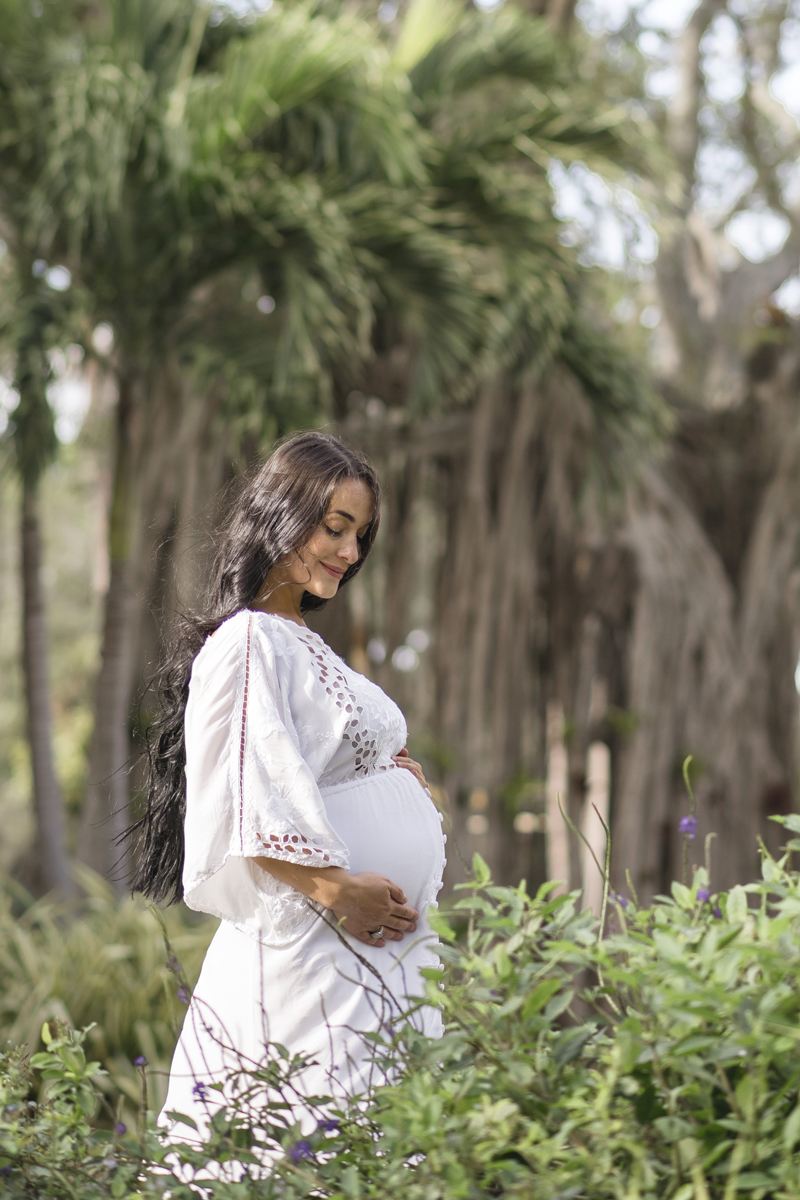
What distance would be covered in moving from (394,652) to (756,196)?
24.4 feet

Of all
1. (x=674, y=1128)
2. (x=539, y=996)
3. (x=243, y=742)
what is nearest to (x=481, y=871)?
(x=539, y=996)

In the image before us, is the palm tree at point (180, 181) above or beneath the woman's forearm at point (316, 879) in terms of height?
above

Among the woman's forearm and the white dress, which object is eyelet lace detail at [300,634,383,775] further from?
the woman's forearm

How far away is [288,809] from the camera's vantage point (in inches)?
55.9

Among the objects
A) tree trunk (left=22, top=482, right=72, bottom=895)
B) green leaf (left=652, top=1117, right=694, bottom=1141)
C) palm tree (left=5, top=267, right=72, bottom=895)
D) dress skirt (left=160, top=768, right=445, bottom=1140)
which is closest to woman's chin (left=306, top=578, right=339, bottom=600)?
dress skirt (left=160, top=768, right=445, bottom=1140)

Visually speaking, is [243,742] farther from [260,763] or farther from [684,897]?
[684,897]

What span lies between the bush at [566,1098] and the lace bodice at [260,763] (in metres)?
0.33

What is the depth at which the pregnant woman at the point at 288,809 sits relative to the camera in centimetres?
142

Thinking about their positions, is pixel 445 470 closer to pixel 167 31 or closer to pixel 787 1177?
pixel 167 31

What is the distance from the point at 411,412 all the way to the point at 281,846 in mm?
3941

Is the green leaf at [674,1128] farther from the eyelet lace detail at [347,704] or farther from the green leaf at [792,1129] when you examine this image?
the eyelet lace detail at [347,704]

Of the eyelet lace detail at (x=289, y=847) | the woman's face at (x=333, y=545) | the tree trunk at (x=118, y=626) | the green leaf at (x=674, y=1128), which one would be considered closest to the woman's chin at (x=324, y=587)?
the woman's face at (x=333, y=545)

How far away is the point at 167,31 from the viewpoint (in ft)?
14.9

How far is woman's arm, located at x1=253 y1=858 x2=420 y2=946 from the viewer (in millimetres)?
1418
